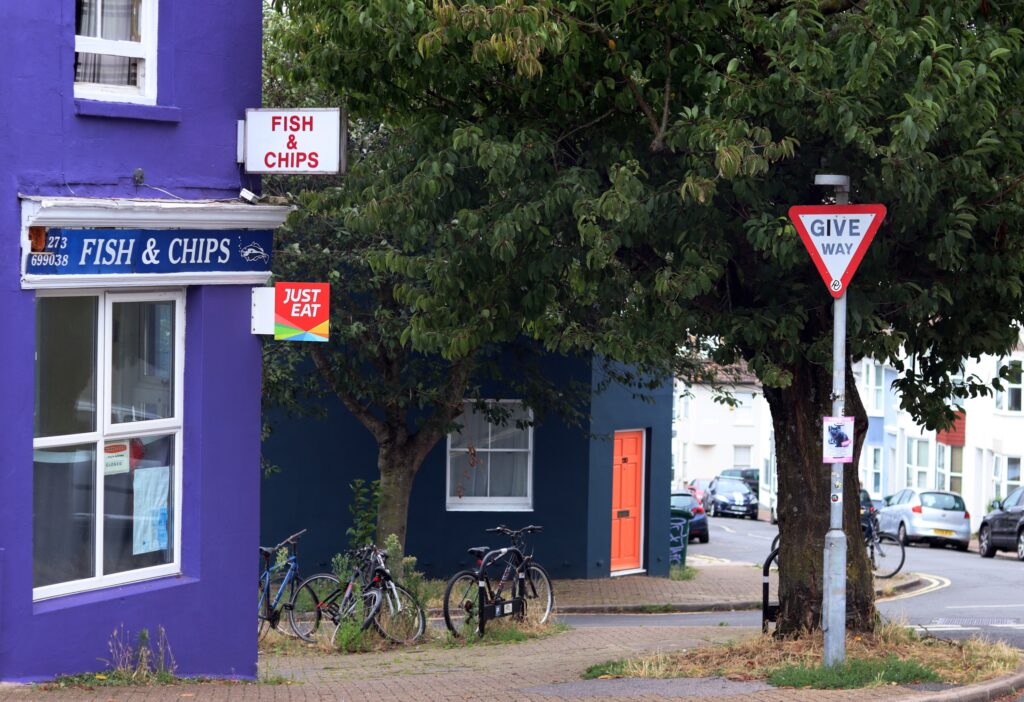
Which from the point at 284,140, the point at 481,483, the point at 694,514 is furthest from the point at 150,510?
the point at 694,514

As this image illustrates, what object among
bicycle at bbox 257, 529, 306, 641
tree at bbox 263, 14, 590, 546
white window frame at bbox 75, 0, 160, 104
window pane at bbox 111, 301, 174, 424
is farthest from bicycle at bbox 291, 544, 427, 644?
white window frame at bbox 75, 0, 160, 104

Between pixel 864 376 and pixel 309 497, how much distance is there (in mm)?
33984

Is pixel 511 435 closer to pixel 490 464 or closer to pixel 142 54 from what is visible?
pixel 490 464

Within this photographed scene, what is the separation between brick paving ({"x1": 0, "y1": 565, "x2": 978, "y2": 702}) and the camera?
9.38 meters

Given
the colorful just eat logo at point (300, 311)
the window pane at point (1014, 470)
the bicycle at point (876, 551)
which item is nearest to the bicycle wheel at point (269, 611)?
the colorful just eat logo at point (300, 311)

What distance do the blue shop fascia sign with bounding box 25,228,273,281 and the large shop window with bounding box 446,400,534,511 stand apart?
39.6ft

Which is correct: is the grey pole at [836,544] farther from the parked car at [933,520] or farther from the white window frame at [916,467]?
the white window frame at [916,467]

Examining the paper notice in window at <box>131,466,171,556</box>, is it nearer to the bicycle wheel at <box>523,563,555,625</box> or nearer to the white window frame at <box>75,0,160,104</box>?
the white window frame at <box>75,0,160,104</box>

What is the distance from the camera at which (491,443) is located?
22391 millimetres

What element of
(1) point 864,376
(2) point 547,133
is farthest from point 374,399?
(1) point 864,376

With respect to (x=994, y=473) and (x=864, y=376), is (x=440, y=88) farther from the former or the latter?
(x=864, y=376)

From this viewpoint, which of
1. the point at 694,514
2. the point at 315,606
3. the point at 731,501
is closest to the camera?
the point at 315,606

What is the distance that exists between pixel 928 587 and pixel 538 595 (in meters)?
9.53

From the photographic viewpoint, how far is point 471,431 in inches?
878
